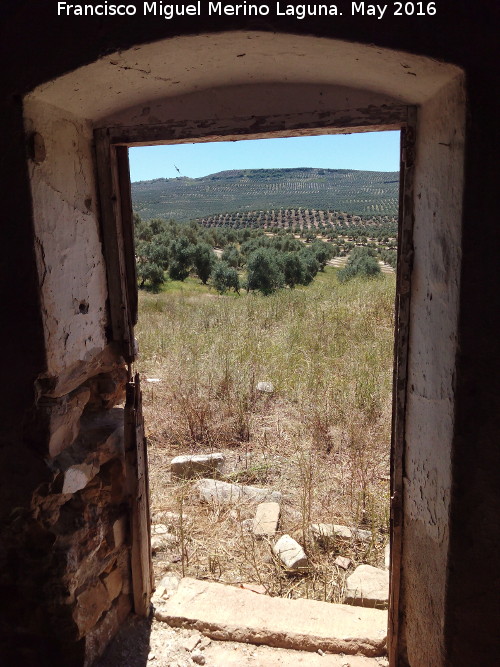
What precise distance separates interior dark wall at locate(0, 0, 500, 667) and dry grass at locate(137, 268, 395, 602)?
1336 millimetres

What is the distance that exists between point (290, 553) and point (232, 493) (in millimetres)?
740

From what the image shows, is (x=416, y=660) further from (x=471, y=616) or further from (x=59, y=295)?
(x=59, y=295)

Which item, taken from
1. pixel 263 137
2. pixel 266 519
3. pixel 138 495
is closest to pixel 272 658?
pixel 138 495

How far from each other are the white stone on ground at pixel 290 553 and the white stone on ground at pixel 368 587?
0.96 ft

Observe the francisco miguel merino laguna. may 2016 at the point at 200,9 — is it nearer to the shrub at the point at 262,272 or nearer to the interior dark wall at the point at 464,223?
the interior dark wall at the point at 464,223

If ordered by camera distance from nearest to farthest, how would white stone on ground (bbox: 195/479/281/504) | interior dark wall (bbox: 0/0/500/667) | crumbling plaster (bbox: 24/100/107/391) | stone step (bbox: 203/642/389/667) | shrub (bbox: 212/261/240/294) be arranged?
interior dark wall (bbox: 0/0/500/667)
crumbling plaster (bbox: 24/100/107/391)
stone step (bbox: 203/642/389/667)
white stone on ground (bbox: 195/479/281/504)
shrub (bbox: 212/261/240/294)

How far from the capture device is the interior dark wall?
4.57 feet

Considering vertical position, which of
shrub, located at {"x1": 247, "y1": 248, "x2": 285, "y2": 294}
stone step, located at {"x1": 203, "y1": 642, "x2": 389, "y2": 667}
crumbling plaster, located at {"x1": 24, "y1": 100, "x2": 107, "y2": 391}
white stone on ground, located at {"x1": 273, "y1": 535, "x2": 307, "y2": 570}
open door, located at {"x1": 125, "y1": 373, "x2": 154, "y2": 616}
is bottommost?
shrub, located at {"x1": 247, "y1": 248, "x2": 285, "y2": 294}

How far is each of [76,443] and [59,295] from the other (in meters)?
0.63

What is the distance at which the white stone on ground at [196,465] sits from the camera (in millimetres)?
3984

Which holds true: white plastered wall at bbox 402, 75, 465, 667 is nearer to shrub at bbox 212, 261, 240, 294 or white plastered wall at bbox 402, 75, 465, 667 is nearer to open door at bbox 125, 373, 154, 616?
open door at bbox 125, 373, 154, 616

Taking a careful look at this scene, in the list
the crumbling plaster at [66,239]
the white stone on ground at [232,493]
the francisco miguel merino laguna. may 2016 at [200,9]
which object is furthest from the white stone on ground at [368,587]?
the francisco miguel merino laguna. may 2016 at [200,9]

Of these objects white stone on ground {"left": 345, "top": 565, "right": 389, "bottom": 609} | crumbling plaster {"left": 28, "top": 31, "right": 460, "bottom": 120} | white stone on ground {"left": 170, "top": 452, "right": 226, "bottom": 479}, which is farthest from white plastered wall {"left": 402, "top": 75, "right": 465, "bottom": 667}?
white stone on ground {"left": 170, "top": 452, "right": 226, "bottom": 479}

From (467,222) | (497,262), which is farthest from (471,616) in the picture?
(467,222)
